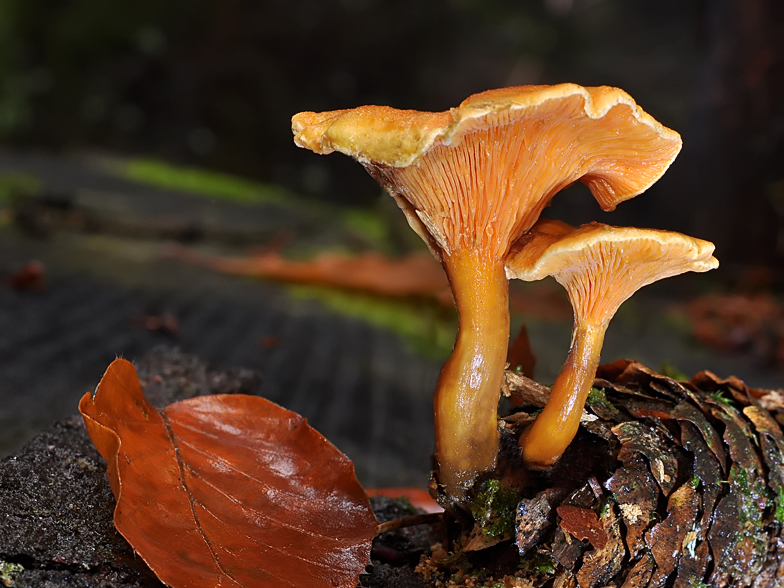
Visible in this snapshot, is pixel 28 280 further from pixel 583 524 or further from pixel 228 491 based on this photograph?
Answer: pixel 583 524

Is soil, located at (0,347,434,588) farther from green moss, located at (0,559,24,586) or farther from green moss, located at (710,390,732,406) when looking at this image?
green moss, located at (710,390,732,406)

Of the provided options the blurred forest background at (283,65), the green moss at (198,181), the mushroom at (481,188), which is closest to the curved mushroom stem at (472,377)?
the mushroom at (481,188)

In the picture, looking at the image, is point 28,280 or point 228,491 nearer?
point 228,491

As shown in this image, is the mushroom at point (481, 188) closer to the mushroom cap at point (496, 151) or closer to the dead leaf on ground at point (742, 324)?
the mushroom cap at point (496, 151)

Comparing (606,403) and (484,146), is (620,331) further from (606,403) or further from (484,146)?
(484,146)

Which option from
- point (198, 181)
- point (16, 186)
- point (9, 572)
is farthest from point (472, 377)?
point (198, 181)

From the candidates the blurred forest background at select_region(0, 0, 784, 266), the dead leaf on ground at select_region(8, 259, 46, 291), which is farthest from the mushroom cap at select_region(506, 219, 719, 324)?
the blurred forest background at select_region(0, 0, 784, 266)
